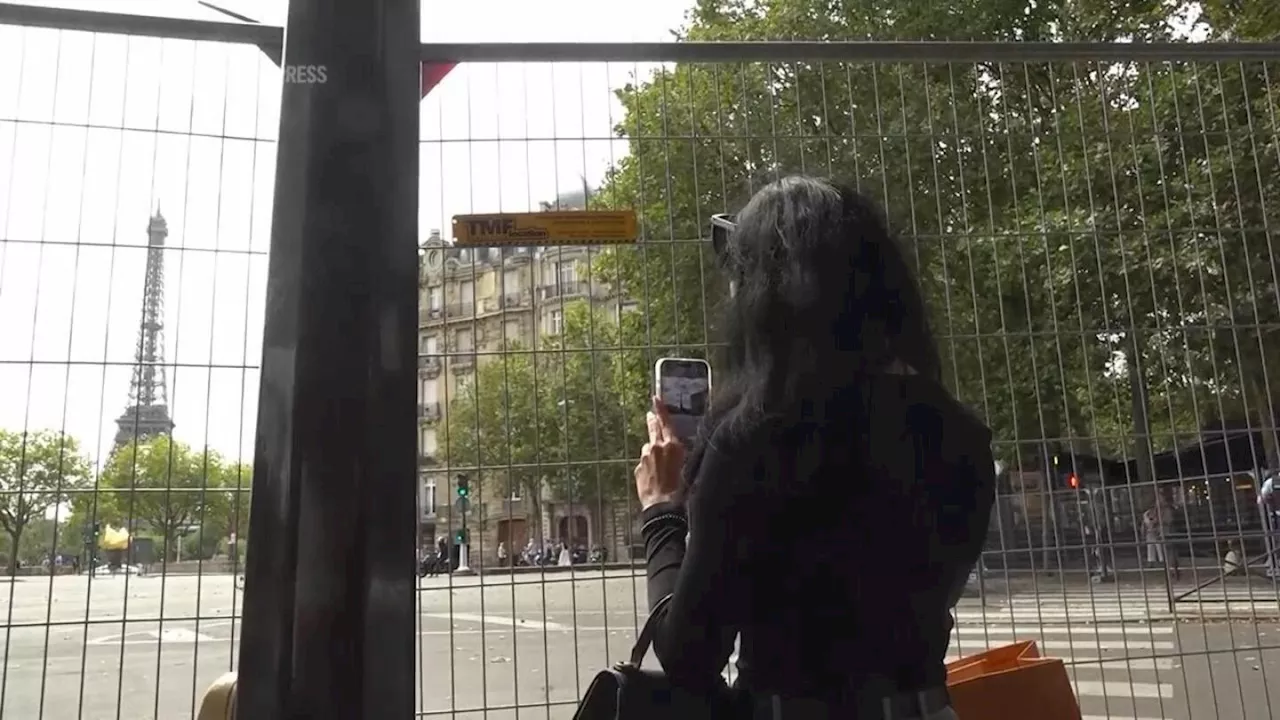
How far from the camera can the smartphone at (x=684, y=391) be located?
5.78 ft

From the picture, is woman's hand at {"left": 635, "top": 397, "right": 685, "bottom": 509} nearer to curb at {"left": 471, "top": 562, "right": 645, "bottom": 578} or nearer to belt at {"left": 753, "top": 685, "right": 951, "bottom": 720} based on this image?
belt at {"left": 753, "top": 685, "right": 951, "bottom": 720}

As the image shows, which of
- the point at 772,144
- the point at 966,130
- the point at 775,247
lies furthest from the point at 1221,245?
the point at 775,247

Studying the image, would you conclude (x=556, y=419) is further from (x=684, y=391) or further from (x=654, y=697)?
(x=654, y=697)

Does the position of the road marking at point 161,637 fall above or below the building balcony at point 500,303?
below

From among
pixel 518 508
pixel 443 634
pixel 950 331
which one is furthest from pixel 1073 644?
pixel 443 634

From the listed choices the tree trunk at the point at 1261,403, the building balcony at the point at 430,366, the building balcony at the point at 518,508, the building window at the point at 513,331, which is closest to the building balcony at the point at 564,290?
the building window at the point at 513,331

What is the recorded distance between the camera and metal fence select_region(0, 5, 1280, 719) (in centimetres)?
279

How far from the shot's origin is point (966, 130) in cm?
361

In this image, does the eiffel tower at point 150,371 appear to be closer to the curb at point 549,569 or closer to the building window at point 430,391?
the building window at point 430,391

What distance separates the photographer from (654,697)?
142 cm

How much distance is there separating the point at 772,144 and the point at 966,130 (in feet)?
2.55

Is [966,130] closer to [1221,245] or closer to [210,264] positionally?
[1221,245]

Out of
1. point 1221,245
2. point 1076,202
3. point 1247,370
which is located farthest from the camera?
point 1076,202

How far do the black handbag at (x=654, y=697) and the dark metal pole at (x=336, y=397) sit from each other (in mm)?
365
